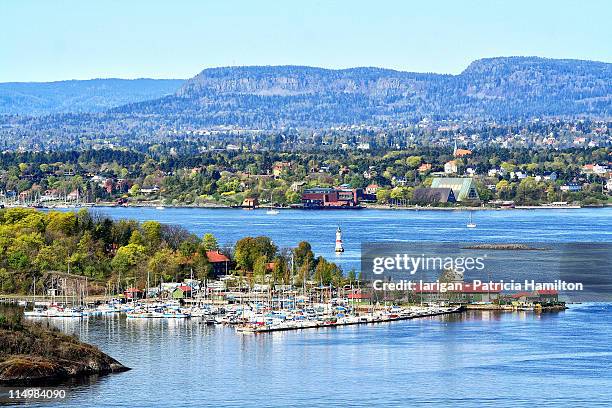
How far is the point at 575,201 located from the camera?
5216 centimetres

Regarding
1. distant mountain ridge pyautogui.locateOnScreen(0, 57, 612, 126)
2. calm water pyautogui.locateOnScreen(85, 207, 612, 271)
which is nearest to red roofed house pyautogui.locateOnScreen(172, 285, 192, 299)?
calm water pyautogui.locateOnScreen(85, 207, 612, 271)

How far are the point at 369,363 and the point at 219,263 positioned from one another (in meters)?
7.95

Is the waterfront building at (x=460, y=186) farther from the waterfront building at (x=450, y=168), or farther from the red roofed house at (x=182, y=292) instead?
the red roofed house at (x=182, y=292)

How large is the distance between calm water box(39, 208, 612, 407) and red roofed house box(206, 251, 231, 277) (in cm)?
402

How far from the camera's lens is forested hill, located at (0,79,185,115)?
515ft

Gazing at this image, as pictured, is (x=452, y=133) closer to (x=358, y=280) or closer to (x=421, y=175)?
Answer: (x=421, y=175)

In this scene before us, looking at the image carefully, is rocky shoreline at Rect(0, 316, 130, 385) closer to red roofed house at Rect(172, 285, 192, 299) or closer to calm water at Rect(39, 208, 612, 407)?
calm water at Rect(39, 208, 612, 407)

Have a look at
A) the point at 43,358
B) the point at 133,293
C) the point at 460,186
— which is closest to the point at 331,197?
the point at 460,186

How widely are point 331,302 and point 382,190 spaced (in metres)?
33.3

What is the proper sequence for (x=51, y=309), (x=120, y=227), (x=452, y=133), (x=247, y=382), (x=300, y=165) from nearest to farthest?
(x=247, y=382), (x=51, y=309), (x=120, y=227), (x=300, y=165), (x=452, y=133)

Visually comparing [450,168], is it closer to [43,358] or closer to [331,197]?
[331,197]

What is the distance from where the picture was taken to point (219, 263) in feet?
76.9

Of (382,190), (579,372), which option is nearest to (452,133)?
(382,190)

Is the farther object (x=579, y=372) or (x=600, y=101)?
(x=600, y=101)
